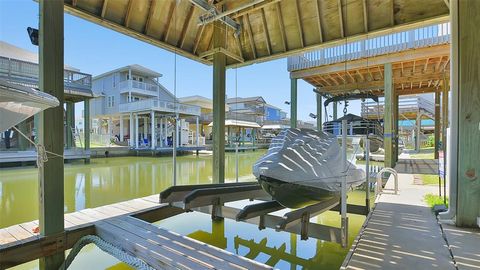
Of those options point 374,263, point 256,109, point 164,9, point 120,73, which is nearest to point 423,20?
point 374,263

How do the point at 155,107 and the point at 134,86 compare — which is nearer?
the point at 155,107

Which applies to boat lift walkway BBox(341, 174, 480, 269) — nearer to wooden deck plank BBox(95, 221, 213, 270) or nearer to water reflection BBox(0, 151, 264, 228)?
wooden deck plank BBox(95, 221, 213, 270)

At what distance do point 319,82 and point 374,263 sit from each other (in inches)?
399

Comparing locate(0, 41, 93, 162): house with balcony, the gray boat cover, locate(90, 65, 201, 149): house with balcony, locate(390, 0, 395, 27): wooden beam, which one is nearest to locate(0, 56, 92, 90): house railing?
locate(0, 41, 93, 162): house with balcony

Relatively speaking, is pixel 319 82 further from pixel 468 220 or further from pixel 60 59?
pixel 60 59

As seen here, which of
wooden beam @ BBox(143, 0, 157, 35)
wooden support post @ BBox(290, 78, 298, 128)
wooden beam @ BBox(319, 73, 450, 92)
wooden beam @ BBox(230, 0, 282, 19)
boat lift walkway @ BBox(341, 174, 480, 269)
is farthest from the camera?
wooden beam @ BBox(319, 73, 450, 92)

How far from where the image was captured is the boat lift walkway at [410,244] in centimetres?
A: 209

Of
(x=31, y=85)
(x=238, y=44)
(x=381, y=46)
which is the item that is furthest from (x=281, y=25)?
(x=31, y=85)

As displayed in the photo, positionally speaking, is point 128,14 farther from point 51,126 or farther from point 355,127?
point 355,127

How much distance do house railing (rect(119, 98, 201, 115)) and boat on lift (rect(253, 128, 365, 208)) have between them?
16.7 m

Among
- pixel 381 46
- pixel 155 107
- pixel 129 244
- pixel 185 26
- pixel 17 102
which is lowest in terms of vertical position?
pixel 129 244

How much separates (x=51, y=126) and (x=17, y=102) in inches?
35.3

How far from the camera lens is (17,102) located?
1.75m

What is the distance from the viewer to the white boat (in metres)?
1.62
